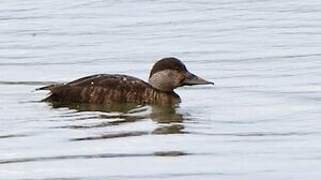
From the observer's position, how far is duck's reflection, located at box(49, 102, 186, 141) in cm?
1303

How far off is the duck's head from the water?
23 centimetres

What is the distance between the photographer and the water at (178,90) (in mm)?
11195

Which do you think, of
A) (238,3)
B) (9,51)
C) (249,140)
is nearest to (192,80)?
(249,140)

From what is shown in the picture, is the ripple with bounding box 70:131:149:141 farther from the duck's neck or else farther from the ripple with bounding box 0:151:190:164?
the duck's neck

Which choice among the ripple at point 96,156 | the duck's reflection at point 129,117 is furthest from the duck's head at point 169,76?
the ripple at point 96,156

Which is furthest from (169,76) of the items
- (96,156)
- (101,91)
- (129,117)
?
(96,156)

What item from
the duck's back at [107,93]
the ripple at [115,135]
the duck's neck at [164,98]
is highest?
the duck's back at [107,93]

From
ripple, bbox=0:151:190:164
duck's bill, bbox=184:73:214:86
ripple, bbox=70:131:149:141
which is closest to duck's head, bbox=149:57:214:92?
duck's bill, bbox=184:73:214:86

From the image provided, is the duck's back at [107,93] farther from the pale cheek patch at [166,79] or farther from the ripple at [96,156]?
the ripple at [96,156]

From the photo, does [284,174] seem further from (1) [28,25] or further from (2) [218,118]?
(1) [28,25]

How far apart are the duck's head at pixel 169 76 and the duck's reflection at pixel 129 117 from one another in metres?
0.55

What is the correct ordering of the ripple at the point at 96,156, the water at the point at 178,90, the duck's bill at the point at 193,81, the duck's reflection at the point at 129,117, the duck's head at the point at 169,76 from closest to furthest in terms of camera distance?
the water at the point at 178,90 → the ripple at the point at 96,156 → the duck's reflection at the point at 129,117 → the duck's bill at the point at 193,81 → the duck's head at the point at 169,76

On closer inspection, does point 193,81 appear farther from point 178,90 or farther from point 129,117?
point 129,117

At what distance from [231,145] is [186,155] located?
586 millimetres
